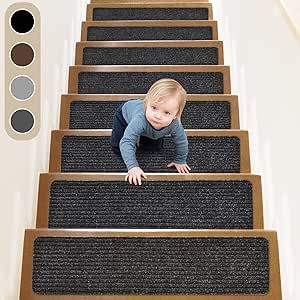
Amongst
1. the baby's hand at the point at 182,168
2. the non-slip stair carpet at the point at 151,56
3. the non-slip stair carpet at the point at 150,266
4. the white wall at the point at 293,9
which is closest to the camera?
the white wall at the point at 293,9

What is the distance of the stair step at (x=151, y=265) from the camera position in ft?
6.44

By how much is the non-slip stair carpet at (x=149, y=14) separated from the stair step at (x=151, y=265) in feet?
7.64

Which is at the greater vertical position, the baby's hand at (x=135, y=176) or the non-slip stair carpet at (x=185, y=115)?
the non-slip stair carpet at (x=185, y=115)

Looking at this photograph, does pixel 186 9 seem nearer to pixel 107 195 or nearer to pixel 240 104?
pixel 240 104

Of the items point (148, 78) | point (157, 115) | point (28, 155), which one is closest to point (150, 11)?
point (148, 78)

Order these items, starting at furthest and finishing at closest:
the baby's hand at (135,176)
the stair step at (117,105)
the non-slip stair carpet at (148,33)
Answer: the non-slip stair carpet at (148,33)
the stair step at (117,105)
the baby's hand at (135,176)

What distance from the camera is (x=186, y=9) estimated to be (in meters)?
4.08

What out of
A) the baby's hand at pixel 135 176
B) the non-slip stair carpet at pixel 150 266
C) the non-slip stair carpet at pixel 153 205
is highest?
the baby's hand at pixel 135 176

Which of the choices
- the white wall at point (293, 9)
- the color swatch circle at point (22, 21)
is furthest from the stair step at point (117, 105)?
the white wall at point (293, 9)

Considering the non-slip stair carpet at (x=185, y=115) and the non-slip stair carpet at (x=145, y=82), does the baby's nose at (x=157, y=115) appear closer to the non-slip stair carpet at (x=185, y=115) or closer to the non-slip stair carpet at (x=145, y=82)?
the non-slip stair carpet at (x=185, y=115)

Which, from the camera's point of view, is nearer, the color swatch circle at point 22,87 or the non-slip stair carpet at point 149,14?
the color swatch circle at point 22,87

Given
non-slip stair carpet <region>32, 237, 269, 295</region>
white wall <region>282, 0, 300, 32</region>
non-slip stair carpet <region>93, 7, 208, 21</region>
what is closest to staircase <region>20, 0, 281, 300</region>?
non-slip stair carpet <region>32, 237, 269, 295</region>

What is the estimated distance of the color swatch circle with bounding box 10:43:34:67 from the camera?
189cm

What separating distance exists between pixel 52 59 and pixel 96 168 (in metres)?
0.59
